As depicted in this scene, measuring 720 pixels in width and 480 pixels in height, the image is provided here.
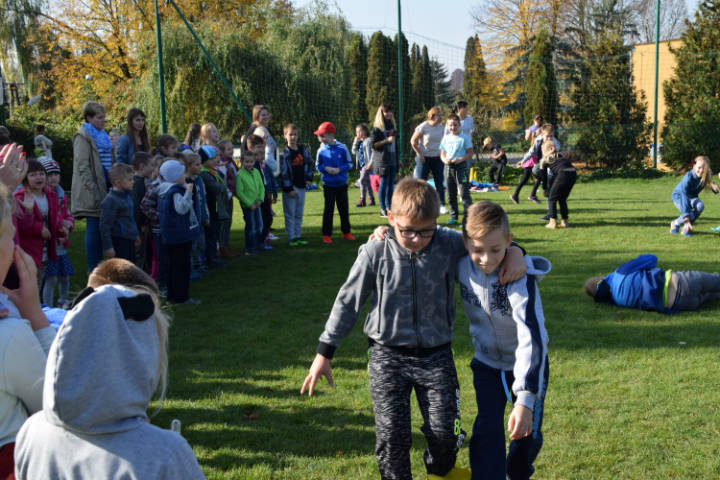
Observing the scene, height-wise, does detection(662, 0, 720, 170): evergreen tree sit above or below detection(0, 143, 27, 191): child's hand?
above

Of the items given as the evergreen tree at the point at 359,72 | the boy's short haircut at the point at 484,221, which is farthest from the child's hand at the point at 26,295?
the evergreen tree at the point at 359,72

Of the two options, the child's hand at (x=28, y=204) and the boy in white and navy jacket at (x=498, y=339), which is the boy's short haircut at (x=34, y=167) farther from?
the boy in white and navy jacket at (x=498, y=339)

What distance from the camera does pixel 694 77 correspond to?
20.9 meters

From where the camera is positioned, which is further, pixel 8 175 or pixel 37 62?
pixel 37 62

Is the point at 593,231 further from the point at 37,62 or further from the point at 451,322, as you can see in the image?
the point at 37,62

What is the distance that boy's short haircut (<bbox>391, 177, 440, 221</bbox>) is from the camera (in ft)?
9.84

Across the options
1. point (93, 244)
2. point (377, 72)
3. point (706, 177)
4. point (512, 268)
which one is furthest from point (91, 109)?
point (377, 72)

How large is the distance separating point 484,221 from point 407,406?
992 mm

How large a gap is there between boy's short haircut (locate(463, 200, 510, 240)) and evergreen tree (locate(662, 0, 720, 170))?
19.8 meters

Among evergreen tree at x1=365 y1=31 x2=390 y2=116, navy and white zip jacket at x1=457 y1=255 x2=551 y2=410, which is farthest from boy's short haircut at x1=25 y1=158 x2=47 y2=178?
evergreen tree at x1=365 y1=31 x2=390 y2=116

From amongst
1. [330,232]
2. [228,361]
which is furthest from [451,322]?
[330,232]

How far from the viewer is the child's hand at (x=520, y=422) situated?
2.59 m

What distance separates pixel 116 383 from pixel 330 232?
906cm

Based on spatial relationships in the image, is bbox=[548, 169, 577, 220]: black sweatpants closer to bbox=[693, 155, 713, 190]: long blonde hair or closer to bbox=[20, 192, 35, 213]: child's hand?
bbox=[693, 155, 713, 190]: long blonde hair
